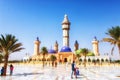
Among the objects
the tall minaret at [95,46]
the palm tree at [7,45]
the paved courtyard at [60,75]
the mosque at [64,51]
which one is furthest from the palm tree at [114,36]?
the tall minaret at [95,46]

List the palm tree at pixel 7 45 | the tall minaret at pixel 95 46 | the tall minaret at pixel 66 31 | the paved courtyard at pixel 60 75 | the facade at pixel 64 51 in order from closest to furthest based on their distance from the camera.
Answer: the paved courtyard at pixel 60 75 < the palm tree at pixel 7 45 < the facade at pixel 64 51 < the tall minaret at pixel 66 31 < the tall minaret at pixel 95 46

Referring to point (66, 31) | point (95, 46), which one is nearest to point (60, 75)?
point (66, 31)

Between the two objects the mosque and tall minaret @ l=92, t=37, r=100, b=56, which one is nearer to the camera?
the mosque

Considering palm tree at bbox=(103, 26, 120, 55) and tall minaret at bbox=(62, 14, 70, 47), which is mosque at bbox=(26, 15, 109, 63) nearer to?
tall minaret at bbox=(62, 14, 70, 47)

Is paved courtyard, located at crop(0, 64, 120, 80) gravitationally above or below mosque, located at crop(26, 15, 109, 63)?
below

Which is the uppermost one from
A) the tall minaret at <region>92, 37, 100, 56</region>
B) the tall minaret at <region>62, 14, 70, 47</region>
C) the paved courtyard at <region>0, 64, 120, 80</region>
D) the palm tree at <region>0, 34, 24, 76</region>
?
the tall minaret at <region>62, 14, 70, 47</region>

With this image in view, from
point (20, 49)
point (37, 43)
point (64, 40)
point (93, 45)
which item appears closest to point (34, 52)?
point (37, 43)

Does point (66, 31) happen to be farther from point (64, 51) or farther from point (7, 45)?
point (7, 45)

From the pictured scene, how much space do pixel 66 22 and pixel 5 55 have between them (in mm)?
74512

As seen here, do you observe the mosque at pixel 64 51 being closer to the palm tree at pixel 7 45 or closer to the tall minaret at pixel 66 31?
the tall minaret at pixel 66 31

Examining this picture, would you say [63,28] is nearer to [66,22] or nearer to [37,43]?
[66,22]

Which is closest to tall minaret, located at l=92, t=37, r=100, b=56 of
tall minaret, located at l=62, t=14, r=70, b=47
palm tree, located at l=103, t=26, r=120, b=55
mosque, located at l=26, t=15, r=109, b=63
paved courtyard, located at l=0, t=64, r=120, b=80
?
mosque, located at l=26, t=15, r=109, b=63

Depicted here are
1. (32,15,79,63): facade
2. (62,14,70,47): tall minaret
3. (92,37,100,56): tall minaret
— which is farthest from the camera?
(92,37,100,56): tall minaret

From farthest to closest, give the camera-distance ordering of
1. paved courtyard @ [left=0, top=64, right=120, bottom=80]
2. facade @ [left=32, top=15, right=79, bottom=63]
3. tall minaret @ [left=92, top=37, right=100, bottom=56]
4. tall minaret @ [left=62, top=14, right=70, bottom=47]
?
1. tall minaret @ [left=92, top=37, right=100, bottom=56]
2. tall minaret @ [left=62, top=14, right=70, bottom=47]
3. facade @ [left=32, top=15, right=79, bottom=63]
4. paved courtyard @ [left=0, top=64, right=120, bottom=80]
